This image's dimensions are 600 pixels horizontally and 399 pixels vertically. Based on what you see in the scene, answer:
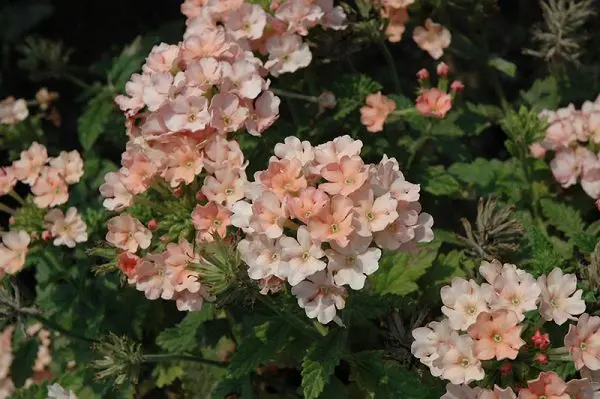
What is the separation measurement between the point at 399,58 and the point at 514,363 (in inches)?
82.8

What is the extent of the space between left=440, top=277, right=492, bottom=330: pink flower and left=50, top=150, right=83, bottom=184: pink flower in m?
1.46

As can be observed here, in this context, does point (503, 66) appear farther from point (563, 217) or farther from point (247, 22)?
point (247, 22)

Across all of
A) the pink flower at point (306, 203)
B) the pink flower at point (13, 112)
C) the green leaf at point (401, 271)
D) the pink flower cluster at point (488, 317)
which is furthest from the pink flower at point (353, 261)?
the pink flower at point (13, 112)

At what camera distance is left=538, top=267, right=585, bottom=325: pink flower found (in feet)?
6.82

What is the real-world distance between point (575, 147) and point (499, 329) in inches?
47.9

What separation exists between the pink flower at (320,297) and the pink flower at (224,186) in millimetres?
353

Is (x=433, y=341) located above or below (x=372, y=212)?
below

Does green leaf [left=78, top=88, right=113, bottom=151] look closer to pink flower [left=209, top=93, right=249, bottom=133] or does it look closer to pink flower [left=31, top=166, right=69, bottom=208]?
pink flower [left=31, top=166, right=69, bottom=208]

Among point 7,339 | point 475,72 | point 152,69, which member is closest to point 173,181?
point 152,69

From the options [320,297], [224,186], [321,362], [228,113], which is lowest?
[321,362]

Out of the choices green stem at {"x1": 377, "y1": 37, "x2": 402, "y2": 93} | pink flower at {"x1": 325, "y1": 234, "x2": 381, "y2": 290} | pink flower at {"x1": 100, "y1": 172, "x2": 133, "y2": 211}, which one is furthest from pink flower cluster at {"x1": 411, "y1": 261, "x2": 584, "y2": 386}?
green stem at {"x1": 377, "y1": 37, "x2": 402, "y2": 93}

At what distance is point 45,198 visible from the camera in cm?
279

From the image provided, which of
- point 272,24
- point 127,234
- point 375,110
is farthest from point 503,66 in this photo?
point 127,234

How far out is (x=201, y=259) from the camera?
2.21 m
